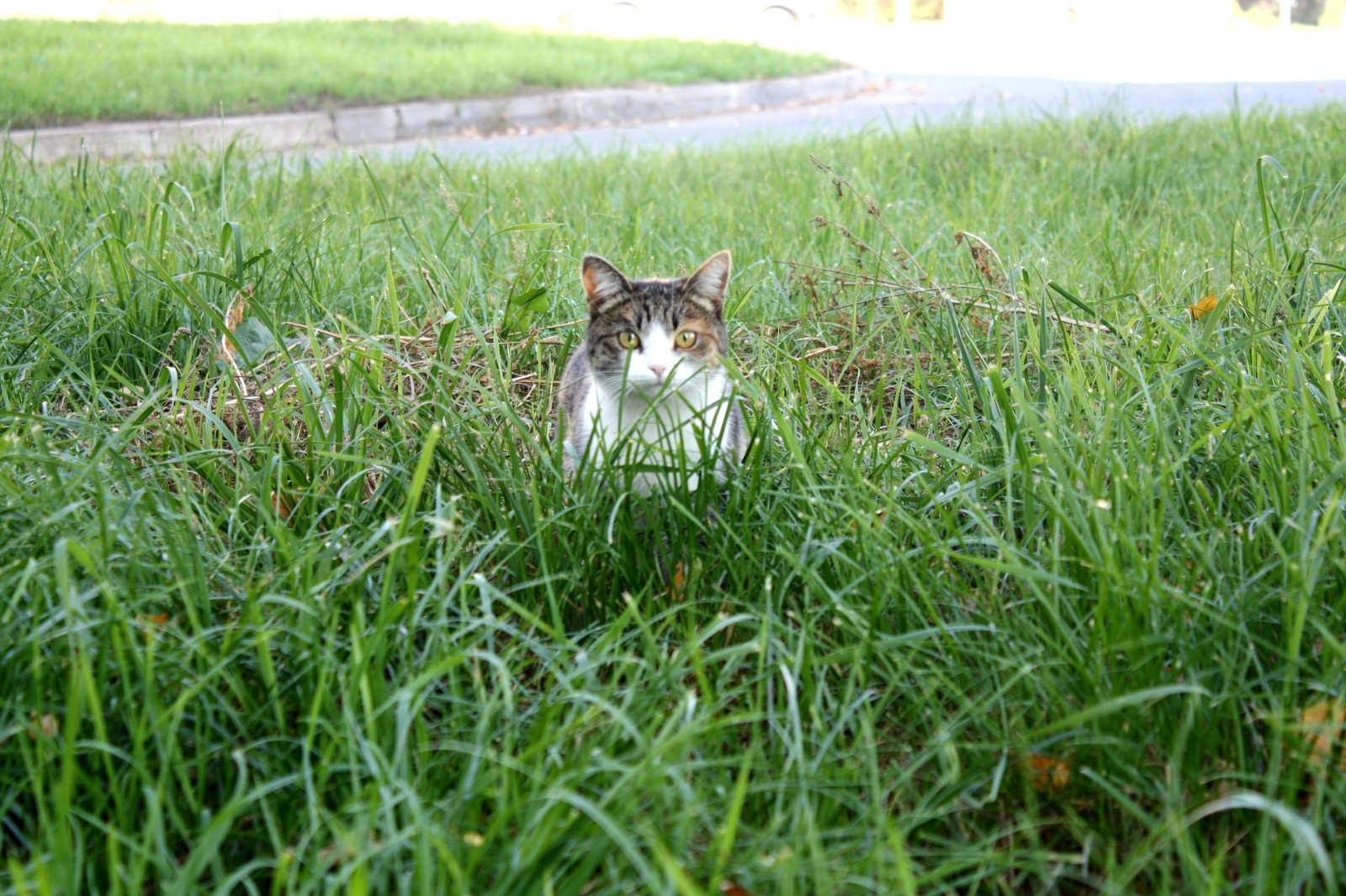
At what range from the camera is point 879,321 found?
310cm

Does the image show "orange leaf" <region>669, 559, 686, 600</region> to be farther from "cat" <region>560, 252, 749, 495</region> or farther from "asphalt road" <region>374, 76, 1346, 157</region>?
"asphalt road" <region>374, 76, 1346, 157</region>

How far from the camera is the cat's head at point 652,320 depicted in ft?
7.79

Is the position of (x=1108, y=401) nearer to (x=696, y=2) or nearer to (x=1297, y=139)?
(x=1297, y=139)

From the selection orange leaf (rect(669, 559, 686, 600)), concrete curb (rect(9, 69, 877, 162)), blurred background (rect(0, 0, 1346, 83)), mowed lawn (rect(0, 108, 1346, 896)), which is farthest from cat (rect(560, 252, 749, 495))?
blurred background (rect(0, 0, 1346, 83))

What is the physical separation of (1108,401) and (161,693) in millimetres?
1640

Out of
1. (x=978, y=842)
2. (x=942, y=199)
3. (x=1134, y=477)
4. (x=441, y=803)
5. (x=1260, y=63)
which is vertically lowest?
(x=978, y=842)

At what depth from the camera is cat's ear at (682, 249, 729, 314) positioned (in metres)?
2.40

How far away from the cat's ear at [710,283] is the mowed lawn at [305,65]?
5460mm

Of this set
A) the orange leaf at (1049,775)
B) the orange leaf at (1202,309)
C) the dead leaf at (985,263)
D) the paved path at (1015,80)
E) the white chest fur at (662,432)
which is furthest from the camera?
the paved path at (1015,80)

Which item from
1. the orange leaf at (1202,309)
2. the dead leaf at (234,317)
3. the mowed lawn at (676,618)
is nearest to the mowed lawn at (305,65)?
the dead leaf at (234,317)

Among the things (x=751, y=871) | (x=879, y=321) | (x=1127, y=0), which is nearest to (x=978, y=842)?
(x=751, y=871)

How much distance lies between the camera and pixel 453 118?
340 inches

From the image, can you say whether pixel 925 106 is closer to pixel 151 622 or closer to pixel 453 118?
pixel 453 118

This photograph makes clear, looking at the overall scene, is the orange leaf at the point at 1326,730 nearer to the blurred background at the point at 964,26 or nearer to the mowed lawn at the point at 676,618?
the mowed lawn at the point at 676,618
